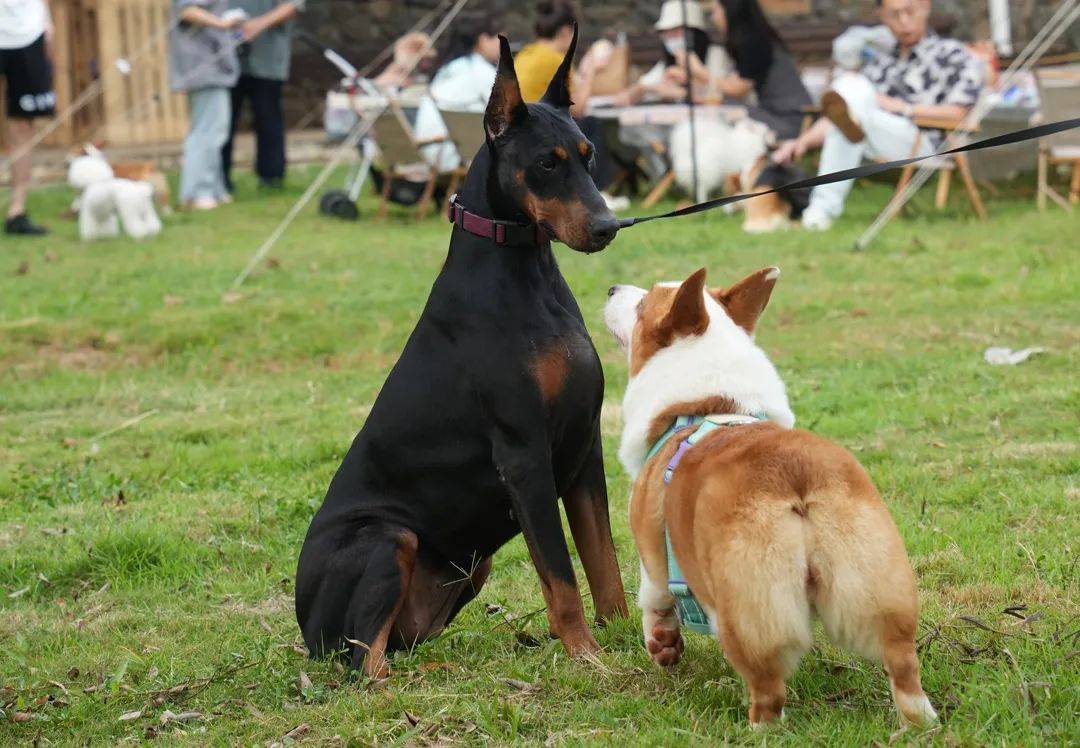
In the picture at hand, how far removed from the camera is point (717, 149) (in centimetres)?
1264

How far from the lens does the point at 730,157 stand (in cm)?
1261

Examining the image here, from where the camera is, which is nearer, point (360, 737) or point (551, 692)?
point (360, 737)

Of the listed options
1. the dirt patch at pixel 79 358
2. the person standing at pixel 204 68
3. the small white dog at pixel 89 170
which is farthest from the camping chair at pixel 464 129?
the dirt patch at pixel 79 358

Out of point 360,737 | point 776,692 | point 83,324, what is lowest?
point 83,324

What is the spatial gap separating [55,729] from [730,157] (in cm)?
998

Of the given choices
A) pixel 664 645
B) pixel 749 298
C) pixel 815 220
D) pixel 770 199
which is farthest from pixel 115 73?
pixel 664 645

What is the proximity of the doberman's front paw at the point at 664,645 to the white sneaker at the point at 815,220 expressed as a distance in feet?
26.3

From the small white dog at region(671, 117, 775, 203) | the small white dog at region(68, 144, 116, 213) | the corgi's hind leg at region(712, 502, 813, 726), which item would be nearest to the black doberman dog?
the corgi's hind leg at region(712, 502, 813, 726)

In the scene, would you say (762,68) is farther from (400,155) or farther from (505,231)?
(505,231)

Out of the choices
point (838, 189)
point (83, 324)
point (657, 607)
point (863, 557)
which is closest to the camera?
point (863, 557)

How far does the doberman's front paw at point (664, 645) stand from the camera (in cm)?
353

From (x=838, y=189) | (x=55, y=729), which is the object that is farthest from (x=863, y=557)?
(x=838, y=189)

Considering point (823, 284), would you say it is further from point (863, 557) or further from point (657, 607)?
point (863, 557)

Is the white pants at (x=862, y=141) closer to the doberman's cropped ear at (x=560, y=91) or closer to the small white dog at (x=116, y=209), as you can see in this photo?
the small white dog at (x=116, y=209)
